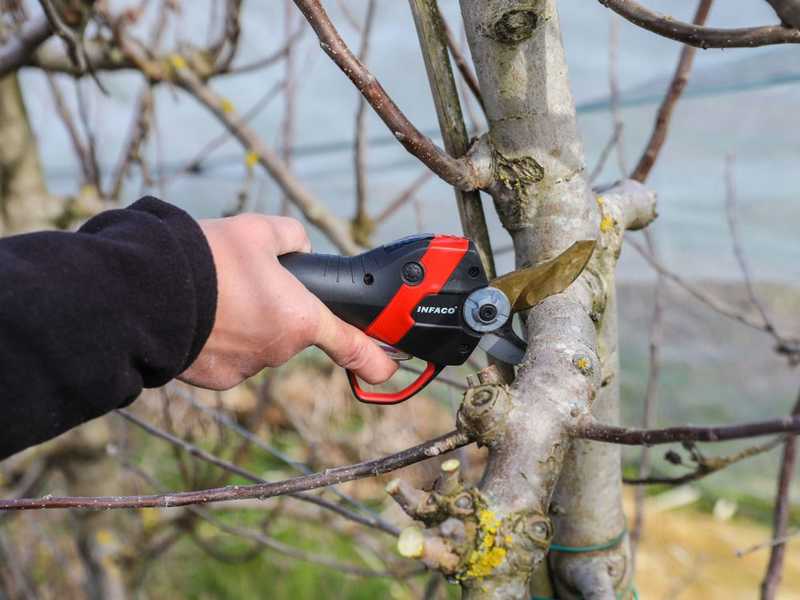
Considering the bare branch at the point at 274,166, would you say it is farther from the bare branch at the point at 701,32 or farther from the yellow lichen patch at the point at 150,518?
the bare branch at the point at 701,32

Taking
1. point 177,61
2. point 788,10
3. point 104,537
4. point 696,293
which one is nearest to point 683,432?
point 788,10

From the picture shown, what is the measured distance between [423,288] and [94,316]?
359 mm

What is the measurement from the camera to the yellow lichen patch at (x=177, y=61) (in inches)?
70.7

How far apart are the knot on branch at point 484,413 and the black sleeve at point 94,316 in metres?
0.29

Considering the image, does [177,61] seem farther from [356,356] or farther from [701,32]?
[701,32]

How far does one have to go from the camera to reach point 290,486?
679mm

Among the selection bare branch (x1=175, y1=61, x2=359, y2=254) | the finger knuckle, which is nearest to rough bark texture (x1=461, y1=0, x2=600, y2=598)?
the finger knuckle

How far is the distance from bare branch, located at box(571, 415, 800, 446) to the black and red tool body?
0.27m

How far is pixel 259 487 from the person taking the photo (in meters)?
0.70

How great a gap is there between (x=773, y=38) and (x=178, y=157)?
329 centimetres

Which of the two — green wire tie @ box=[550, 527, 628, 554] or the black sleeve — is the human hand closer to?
the black sleeve

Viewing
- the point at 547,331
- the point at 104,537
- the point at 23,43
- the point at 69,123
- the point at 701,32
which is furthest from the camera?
the point at 104,537

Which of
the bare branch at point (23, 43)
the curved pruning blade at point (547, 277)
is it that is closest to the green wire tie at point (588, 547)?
the curved pruning blade at point (547, 277)

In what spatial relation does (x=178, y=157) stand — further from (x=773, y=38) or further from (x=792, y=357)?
(x=773, y=38)
